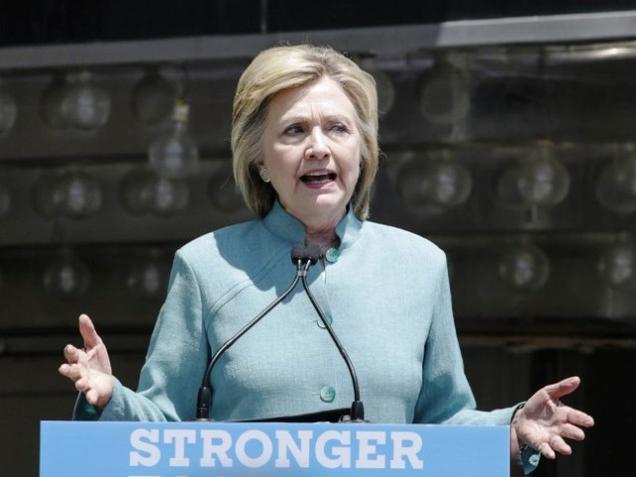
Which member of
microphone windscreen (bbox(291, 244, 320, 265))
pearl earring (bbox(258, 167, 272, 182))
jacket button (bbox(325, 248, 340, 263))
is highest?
pearl earring (bbox(258, 167, 272, 182))

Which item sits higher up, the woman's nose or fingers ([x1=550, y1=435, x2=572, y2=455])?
the woman's nose

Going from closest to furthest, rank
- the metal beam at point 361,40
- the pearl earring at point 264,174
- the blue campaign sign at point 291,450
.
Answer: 1. the blue campaign sign at point 291,450
2. the pearl earring at point 264,174
3. the metal beam at point 361,40

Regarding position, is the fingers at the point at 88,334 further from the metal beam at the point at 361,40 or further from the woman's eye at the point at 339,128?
the metal beam at the point at 361,40

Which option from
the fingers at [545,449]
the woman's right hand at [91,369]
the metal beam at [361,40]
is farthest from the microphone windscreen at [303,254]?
the metal beam at [361,40]

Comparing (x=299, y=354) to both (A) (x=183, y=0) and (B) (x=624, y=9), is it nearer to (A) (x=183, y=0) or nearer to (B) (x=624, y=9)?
(B) (x=624, y=9)

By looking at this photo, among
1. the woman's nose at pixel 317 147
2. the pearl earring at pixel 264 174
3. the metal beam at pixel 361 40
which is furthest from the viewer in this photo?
the metal beam at pixel 361 40

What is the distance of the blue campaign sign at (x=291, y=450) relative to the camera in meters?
1.45

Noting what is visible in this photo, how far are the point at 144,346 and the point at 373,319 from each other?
163 inches

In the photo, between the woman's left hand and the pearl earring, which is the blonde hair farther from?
the woman's left hand

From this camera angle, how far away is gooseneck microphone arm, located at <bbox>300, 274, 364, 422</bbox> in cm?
161

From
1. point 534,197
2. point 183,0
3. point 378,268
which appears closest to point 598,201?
point 534,197

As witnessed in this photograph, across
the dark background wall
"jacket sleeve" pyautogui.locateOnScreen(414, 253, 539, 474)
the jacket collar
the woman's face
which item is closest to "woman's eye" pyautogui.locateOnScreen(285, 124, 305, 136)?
the woman's face

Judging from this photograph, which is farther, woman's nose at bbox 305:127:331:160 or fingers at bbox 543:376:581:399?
woman's nose at bbox 305:127:331:160

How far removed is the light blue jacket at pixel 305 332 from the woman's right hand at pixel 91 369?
5 cm
